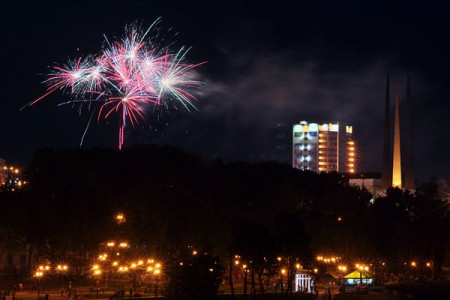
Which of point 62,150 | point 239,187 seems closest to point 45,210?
point 62,150

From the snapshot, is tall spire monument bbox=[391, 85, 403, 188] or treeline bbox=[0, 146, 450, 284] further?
tall spire monument bbox=[391, 85, 403, 188]

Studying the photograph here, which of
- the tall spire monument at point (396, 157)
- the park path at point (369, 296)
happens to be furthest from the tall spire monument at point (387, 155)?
the park path at point (369, 296)

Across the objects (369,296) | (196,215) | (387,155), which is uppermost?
(387,155)

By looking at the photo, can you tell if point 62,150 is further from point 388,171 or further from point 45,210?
point 388,171

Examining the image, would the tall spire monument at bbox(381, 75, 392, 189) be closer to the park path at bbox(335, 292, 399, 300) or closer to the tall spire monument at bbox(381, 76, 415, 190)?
the tall spire monument at bbox(381, 76, 415, 190)

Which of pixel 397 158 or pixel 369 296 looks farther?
pixel 397 158

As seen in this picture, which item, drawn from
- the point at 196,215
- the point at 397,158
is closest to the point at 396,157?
the point at 397,158

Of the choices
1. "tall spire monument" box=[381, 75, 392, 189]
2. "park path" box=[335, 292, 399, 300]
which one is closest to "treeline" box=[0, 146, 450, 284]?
"park path" box=[335, 292, 399, 300]

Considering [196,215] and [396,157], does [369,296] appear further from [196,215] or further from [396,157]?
[396,157]

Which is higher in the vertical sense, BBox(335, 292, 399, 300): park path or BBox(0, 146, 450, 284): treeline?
BBox(0, 146, 450, 284): treeline
